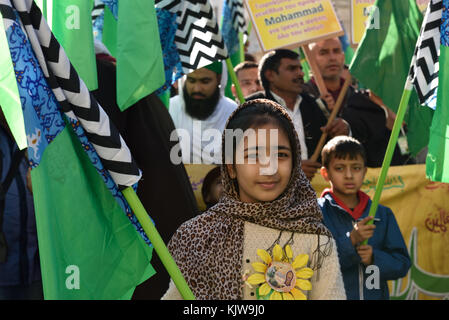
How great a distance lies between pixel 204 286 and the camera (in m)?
3.22

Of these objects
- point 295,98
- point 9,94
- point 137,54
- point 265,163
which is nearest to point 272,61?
point 295,98

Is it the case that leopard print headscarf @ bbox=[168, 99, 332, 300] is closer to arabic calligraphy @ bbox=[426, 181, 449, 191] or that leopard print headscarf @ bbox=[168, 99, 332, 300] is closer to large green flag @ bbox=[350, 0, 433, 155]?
large green flag @ bbox=[350, 0, 433, 155]

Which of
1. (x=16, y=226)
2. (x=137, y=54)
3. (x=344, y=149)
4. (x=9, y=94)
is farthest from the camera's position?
(x=344, y=149)

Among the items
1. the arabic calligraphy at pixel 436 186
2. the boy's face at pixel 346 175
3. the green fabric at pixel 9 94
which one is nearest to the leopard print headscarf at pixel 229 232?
the green fabric at pixel 9 94

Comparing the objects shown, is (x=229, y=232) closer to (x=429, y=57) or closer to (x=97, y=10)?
(x=429, y=57)

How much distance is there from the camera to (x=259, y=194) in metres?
3.21

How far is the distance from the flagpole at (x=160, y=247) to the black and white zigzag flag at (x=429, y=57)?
5.83 feet

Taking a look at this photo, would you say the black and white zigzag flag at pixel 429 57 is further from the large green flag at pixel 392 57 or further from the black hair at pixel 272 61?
the black hair at pixel 272 61

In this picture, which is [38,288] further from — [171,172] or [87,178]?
[87,178]

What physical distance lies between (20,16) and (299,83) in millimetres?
3231

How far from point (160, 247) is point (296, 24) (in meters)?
3.16

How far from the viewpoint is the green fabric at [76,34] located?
401 cm

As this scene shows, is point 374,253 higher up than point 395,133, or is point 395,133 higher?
point 395,133

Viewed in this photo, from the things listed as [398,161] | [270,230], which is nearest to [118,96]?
[270,230]
